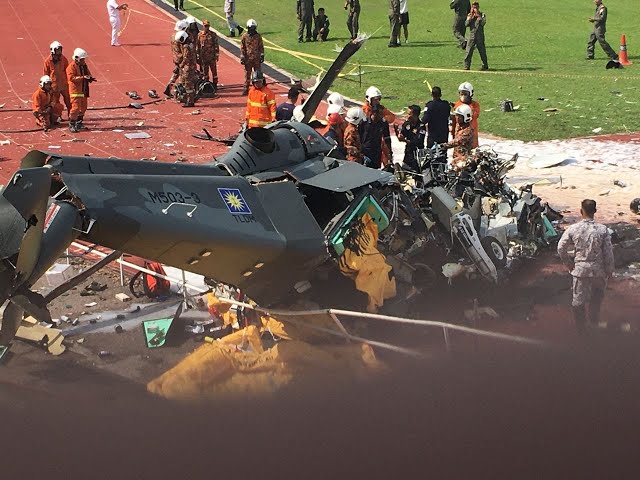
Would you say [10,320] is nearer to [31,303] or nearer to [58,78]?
[31,303]

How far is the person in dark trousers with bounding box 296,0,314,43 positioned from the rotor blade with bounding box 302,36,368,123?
18.8m

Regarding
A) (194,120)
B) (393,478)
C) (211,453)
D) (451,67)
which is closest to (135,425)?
(211,453)

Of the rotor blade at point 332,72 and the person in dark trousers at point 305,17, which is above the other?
the rotor blade at point 332,72

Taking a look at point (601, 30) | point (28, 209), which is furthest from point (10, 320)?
→ point (601, 30)

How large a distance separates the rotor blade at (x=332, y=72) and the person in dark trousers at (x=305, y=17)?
1876 cm

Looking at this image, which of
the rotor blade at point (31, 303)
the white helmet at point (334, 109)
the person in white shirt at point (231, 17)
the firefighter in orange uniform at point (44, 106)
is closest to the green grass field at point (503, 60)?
the person in white shirt at point (231, 17)

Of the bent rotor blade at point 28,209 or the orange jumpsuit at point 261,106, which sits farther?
the orange jumpsuit at point 261,106

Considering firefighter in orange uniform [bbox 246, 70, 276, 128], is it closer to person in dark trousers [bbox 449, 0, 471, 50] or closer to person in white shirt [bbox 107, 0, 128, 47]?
person in dark trousers [bbox 449, 0, 471, 50]

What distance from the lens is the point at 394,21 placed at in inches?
1133

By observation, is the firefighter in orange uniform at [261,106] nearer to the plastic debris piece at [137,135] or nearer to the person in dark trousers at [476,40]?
the plastic debris piece at [137,135]

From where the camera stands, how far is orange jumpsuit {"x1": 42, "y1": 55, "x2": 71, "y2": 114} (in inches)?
819

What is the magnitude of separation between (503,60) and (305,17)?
623 centimetres

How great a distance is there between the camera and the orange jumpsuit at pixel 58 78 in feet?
68.3

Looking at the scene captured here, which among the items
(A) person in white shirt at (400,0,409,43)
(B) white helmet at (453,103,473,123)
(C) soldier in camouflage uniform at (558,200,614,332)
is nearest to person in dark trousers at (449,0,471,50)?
(A) person in white shirt at (400,0,409,43)
